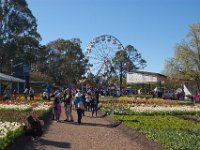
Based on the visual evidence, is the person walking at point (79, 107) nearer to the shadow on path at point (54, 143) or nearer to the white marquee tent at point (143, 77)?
the shadow on path at point (54, 143)

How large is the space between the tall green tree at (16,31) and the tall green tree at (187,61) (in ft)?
71.7

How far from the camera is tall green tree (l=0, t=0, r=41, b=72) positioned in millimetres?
65062

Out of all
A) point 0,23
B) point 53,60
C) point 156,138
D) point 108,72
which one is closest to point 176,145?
point 156,138

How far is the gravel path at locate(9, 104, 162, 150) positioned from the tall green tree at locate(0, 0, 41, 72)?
153 ft

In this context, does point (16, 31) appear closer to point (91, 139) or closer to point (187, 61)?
point (187, 61)

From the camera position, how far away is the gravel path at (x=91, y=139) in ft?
46.9

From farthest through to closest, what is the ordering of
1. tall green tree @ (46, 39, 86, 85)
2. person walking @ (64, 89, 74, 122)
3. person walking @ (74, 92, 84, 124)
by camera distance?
tall green tree @ (46, 39, 86, 85) → person walking @ (64, 89, 74, 122) → person walking @ (74, 92, 84, 124)

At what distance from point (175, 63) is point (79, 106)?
4291 cm

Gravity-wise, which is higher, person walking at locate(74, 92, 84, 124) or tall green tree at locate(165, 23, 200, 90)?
tall green tree at locate(165, 23, 200, 90)

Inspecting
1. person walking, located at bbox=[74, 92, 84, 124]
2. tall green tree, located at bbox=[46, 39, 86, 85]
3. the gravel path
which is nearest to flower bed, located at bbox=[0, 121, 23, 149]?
the gravel path

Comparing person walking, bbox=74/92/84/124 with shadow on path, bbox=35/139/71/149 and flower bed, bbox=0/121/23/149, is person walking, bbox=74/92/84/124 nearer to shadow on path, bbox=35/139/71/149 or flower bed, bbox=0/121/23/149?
shadow on path, bbox=35/139/71/149

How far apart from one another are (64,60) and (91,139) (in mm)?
85624

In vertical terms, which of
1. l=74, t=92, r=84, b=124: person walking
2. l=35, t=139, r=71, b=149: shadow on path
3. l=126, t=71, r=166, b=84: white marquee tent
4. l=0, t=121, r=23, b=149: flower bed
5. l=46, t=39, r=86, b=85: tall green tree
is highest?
l=46, t=39, r=86, b=85: tall green tree

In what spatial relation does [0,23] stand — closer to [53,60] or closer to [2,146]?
[53,60]
